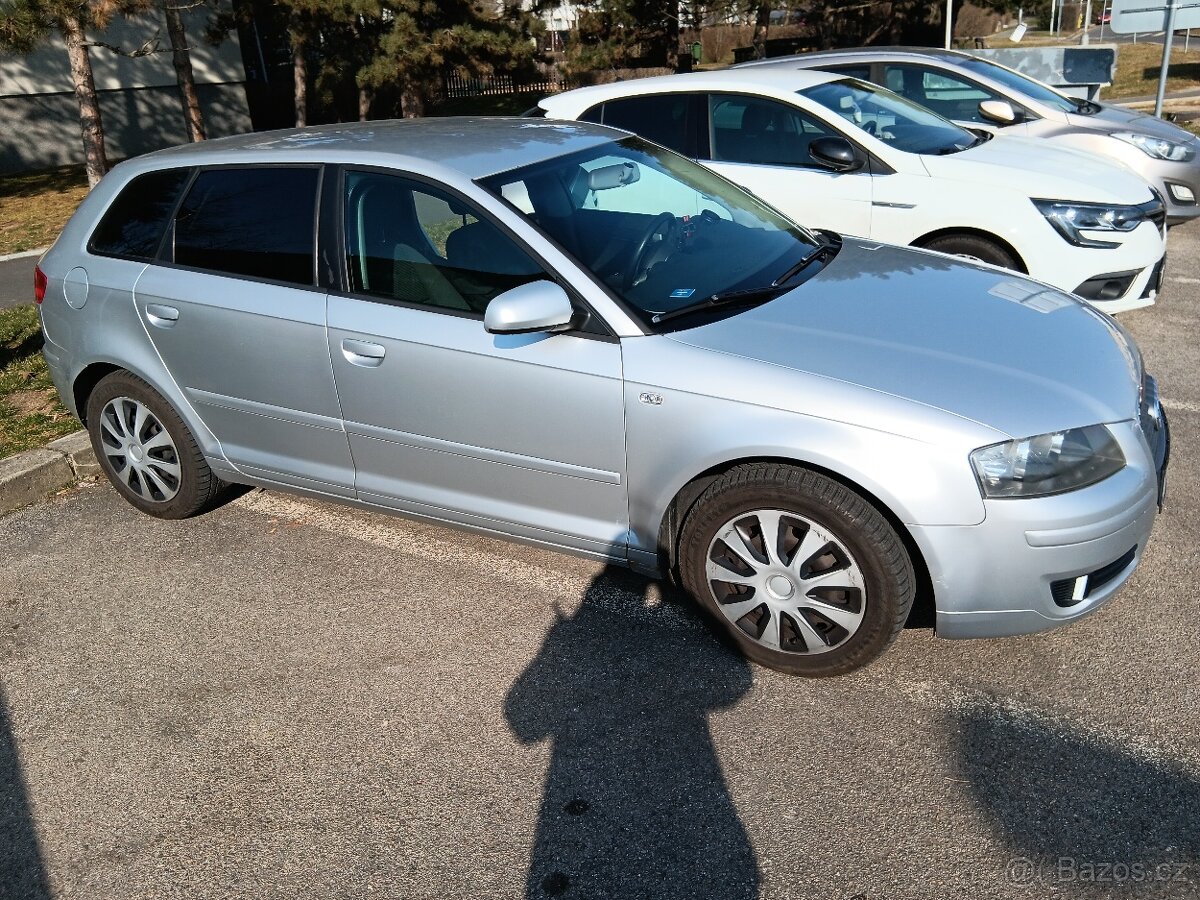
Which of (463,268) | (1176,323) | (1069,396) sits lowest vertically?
(1176,323)

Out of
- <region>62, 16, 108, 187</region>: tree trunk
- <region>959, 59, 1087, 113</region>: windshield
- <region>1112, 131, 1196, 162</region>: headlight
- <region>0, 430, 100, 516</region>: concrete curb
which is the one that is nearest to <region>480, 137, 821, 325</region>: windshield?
<region>0, 430, 100, 516</region>: concrete curb

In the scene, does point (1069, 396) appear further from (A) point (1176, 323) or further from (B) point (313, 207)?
(A) point (1176, 323)

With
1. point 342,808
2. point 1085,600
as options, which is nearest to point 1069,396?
point 1085,600

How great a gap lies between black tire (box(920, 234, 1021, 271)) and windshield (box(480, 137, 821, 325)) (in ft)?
7.06

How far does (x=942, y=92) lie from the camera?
8.84 meters

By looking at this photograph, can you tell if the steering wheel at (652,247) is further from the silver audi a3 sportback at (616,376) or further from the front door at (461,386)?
the front door at (461,386)

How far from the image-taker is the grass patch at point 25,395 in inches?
222

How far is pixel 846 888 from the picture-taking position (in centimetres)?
256

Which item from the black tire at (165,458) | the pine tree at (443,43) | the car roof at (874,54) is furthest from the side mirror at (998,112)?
the pine tree at (443,43)

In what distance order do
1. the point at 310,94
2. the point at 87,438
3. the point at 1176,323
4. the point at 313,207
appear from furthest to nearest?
1. the point at 310,94
2. the point at 1176,323
3. the point at 87,438
4. the point at 313,207

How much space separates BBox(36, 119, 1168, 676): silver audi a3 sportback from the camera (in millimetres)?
3055

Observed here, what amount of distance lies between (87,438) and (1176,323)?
21.2 ft

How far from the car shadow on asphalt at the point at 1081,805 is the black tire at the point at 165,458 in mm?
3252

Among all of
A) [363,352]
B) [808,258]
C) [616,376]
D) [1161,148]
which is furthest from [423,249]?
[1161,148]
